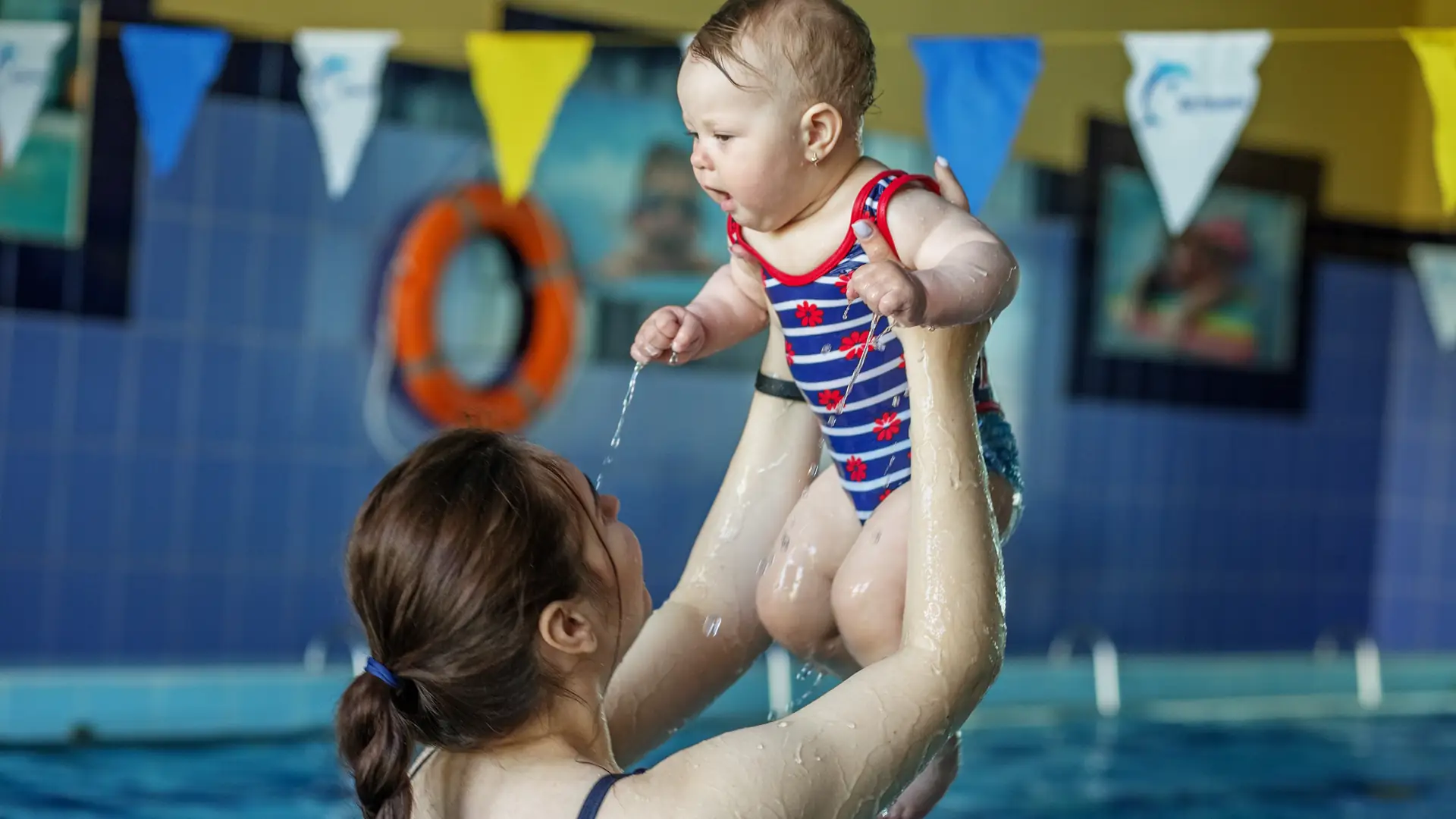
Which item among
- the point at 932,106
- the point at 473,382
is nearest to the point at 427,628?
the point at 932,106

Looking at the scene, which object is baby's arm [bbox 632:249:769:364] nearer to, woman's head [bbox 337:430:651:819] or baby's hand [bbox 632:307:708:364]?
baby's hand [bbox 632:307:708:364]

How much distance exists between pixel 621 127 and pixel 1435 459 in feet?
17.5

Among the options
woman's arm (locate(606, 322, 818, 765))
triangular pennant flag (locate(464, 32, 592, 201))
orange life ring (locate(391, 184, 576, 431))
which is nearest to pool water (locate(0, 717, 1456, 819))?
orange life ring (locate(391, 184, 576, 431))

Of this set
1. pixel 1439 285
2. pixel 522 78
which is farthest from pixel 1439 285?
pixel 522 78

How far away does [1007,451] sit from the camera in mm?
1622

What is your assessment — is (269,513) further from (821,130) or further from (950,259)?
(950,259)

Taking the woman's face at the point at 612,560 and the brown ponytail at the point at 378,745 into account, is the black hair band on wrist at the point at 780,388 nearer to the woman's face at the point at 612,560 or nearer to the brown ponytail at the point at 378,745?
the woman's face at the point at 612,560

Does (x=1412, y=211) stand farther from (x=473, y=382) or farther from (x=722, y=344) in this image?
(x=722, y=344)

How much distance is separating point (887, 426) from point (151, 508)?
480cm

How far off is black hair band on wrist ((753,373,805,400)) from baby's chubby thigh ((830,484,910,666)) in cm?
18

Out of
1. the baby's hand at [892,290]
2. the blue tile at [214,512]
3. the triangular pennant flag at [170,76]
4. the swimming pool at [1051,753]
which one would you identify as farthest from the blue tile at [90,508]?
the baby's hand at [892,290]

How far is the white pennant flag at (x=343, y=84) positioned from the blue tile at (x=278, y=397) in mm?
2079

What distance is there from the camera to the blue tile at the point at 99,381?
5617mm

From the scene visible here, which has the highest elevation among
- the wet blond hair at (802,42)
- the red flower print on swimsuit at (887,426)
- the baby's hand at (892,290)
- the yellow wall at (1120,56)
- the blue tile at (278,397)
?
the yellow wall at (1120,56)
